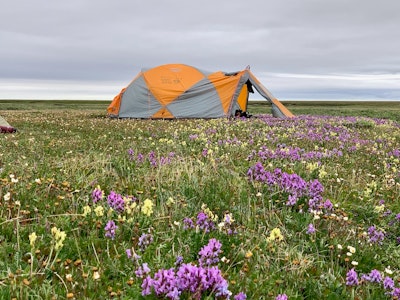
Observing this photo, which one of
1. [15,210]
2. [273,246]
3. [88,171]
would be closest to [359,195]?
[273,246]

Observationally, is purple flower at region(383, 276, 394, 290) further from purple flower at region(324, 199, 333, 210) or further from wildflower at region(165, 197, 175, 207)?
wildflower at region(165, 197, 175, 207)

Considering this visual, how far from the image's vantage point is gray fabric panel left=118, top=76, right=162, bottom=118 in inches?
1164

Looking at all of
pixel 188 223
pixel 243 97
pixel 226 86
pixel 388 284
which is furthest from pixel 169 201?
pixel 243 97

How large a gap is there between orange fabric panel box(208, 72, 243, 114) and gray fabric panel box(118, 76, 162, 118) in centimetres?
474

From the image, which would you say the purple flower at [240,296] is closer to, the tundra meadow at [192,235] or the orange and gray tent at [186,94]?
the tundra meadow at [192,235]

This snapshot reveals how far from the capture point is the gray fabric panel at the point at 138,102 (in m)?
29.6

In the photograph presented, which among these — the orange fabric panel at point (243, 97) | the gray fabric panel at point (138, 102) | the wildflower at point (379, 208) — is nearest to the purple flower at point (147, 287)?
the wildflower at point (379, 208)

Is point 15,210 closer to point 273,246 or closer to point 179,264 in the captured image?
point 179,264

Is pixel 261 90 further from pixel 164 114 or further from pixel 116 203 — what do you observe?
pixel 116 203

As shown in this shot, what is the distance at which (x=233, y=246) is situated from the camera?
4.50m

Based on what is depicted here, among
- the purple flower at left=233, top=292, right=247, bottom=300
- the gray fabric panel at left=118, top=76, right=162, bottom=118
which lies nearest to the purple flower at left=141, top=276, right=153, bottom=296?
the purple flower at left=233, top=292, right=247, bottom=300

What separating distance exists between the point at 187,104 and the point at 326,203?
2439 cm

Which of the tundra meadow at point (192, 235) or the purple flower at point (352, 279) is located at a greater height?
Result: the tundra meadow at point (192, 235)

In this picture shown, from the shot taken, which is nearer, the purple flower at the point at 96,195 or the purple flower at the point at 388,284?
the purple flower at the point at 388,284
